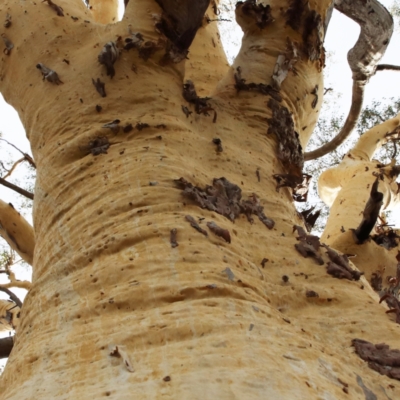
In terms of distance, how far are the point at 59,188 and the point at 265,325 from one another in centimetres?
90

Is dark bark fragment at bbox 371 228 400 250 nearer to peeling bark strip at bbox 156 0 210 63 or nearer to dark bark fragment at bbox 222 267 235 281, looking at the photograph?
peeling bark strip at bbox 156 0 210 63

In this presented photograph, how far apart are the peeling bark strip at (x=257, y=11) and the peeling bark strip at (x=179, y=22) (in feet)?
1.38

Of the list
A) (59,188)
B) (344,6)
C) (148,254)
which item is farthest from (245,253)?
(344,6)

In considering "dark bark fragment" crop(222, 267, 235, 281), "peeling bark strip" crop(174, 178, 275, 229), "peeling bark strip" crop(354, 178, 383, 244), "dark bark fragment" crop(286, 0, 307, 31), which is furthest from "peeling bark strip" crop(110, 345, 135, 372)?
"dark bark fragment" crop(286, 0, 307, 31)

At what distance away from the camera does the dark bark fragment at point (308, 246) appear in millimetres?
1509

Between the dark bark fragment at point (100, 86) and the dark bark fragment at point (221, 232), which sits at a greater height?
the dark bark fragment at point (100, 86)

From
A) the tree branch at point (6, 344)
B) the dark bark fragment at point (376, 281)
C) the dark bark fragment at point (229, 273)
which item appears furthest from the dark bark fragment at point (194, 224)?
the dark bark fragment at point (376, 281)

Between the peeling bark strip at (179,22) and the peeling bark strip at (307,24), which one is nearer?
the peeling bark strip at (179,22)

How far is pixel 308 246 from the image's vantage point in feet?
5.06

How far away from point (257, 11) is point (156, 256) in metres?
1.67

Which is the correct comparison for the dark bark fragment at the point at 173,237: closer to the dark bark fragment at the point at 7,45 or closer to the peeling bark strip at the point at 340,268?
the peeling bark strip at the point at 340,268

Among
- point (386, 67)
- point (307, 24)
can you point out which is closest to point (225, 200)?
point (307, 24)

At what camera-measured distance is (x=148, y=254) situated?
1229 millimetres

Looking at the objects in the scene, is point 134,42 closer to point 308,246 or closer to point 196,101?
point 196,101
